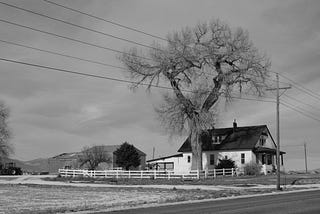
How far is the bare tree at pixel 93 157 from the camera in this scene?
4231 inches

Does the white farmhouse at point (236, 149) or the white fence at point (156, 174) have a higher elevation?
the white farmhouse at point (236, 149)

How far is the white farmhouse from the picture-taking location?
245 ft

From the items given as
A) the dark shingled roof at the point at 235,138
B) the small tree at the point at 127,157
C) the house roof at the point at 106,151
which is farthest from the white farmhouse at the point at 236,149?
the house roof at the point at 106,151

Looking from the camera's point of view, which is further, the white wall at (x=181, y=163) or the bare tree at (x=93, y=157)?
the bare tree at (x=93, y=157)

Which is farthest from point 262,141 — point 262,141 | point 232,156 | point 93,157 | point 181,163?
point 93,157

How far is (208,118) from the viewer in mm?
64250

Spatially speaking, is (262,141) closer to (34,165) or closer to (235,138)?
(235,138)

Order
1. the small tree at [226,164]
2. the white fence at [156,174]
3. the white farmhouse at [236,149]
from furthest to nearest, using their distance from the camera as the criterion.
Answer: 1. the white farmhouse at [236,149]
2. the small tree at [226,164]
3. the white fence at [156,174]

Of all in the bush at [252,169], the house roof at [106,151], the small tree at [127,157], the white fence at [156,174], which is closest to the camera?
the white fence at [156,174]

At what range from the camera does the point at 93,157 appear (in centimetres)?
10819

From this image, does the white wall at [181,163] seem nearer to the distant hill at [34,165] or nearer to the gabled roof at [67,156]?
the gabled roof at [67,156]

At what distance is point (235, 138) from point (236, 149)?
124 inches

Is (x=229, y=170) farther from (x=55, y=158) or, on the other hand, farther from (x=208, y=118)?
(x=55, y=158)

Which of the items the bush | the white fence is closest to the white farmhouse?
the bush
